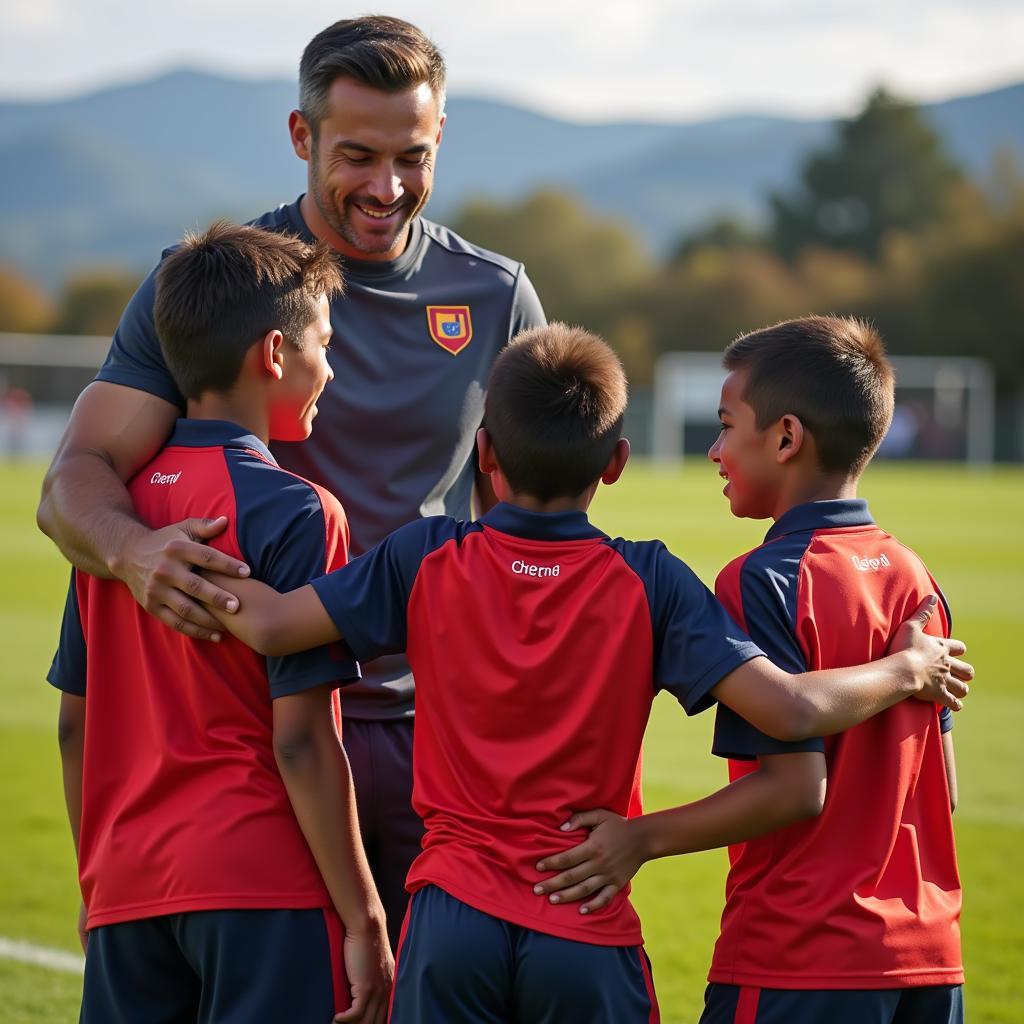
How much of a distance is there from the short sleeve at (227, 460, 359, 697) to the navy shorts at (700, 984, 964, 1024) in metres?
0.85

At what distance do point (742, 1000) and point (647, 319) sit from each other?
2477 inches

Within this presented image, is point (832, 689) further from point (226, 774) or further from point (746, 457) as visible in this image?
point (226, 774)

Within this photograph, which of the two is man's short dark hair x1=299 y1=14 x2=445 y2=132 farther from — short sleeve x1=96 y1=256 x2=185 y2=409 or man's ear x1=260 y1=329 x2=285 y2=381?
man's ear x1=260 y1=329 x2=285 y2=381

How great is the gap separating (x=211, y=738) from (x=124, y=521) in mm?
420

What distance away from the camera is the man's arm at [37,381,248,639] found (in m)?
2.41

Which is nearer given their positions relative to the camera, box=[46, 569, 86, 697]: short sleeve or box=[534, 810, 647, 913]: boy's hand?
box=[534, 810, 647, 913]: boy's hand

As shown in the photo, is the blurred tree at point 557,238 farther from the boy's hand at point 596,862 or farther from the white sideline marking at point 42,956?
the boy's hand at point 596,862

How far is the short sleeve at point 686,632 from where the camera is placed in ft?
7.58

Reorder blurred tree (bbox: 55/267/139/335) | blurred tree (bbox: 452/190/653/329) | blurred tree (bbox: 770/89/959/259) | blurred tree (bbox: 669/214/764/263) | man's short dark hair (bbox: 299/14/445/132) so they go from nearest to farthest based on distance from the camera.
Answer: man's short dark hair (bbox: 299/14/445/132)
blurred tree (bbox: 55/267/139/335)
blurred tree (bbox: 770/89/959/259)
blurred tree (bbox: 669/214/764/263)
blurred tree (bbox: 452/190/653/329)

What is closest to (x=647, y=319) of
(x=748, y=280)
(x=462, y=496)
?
(x=748, y=280)

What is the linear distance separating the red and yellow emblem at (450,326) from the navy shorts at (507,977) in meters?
1.43

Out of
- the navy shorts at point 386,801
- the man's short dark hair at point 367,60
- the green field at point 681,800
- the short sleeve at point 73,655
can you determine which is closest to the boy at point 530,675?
the short sleeve at point 73,655

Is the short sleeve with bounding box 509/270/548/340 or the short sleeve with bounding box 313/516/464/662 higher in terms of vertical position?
the short sleeve with bounding box 509/270/548/340

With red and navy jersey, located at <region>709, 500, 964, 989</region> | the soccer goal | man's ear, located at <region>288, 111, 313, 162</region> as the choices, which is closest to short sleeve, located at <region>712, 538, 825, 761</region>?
red and navy jersey, located at <region>709, 500, 964, 989</region>
